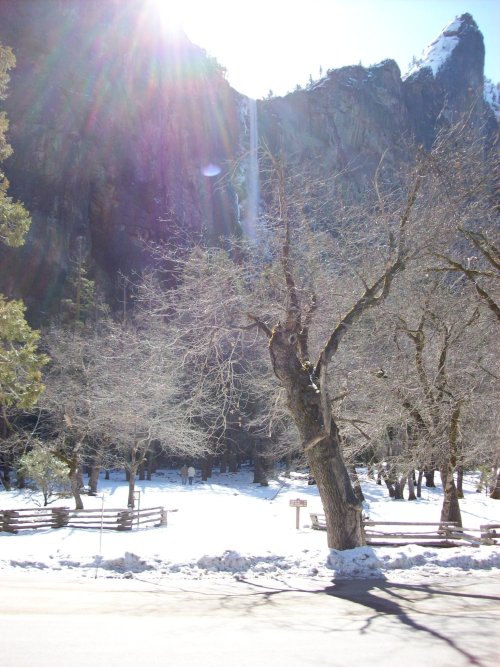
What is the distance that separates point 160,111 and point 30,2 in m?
14.0

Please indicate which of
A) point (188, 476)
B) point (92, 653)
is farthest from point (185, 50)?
point (92, 653)

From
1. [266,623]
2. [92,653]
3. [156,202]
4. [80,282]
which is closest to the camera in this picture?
[92,653]

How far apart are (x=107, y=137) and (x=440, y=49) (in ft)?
299

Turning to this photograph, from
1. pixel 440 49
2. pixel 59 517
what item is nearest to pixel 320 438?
pixel 59 517

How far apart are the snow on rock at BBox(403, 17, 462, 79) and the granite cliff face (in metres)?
58.3

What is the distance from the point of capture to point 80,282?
1470 inches

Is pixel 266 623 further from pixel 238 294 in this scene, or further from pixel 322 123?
pixel 322 123

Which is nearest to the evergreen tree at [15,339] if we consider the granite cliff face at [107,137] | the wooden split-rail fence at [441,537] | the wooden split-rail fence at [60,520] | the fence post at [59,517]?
the wooden split-rail fence at [60,520]

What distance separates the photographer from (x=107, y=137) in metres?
50.6

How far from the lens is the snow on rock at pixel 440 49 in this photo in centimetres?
10675

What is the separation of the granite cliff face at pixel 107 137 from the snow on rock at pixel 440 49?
191 ft

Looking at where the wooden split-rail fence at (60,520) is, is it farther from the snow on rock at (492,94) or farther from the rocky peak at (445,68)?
the rocky peak at (445,68)

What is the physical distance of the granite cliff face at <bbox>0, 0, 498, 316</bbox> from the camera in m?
44.9

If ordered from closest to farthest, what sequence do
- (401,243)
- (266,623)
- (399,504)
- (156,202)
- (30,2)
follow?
(266,623) → (401,243) → (399,504) → (30,2) → (156,202)
